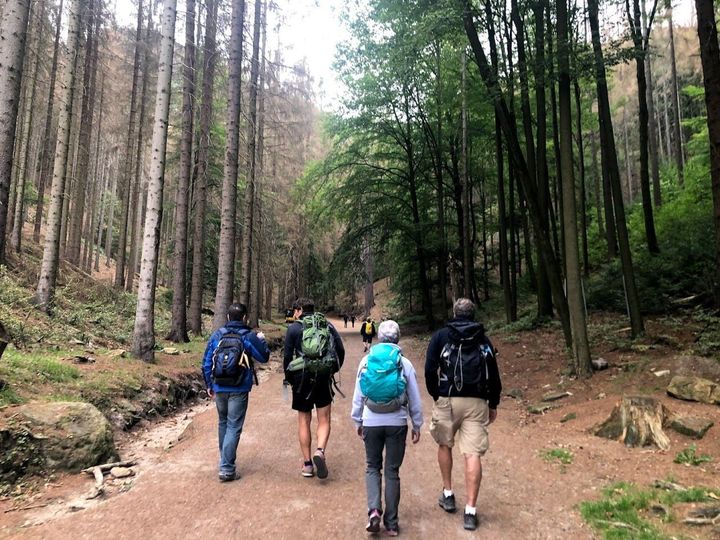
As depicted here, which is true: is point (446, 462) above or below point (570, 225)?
below

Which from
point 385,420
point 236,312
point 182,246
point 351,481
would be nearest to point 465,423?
point 385,420

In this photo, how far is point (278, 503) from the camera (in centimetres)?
425

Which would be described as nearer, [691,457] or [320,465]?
[320,465]

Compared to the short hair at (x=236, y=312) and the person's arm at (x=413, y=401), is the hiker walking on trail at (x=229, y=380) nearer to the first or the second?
the short hair at (x=236, y=312)

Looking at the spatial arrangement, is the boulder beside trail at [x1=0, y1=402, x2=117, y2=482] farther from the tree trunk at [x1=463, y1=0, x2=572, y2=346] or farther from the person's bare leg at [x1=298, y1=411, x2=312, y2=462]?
the tree trunk at [x1=463, y1=0, x2=572, y2=346]

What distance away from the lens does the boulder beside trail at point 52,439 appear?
14.7ft

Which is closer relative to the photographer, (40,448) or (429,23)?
(40,448)

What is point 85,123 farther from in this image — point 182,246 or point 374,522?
point 374,522

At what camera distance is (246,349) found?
16.3 feet

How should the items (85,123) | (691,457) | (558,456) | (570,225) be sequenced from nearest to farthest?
(691,457) < (558,456) < (570,225) < (85,123)

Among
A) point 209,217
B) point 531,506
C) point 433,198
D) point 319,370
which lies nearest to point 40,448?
point 319,370

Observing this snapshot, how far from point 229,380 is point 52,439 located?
6.58ft

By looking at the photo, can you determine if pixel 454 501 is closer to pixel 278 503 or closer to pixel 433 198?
pixel 278 503

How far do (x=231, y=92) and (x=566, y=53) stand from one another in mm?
8652
